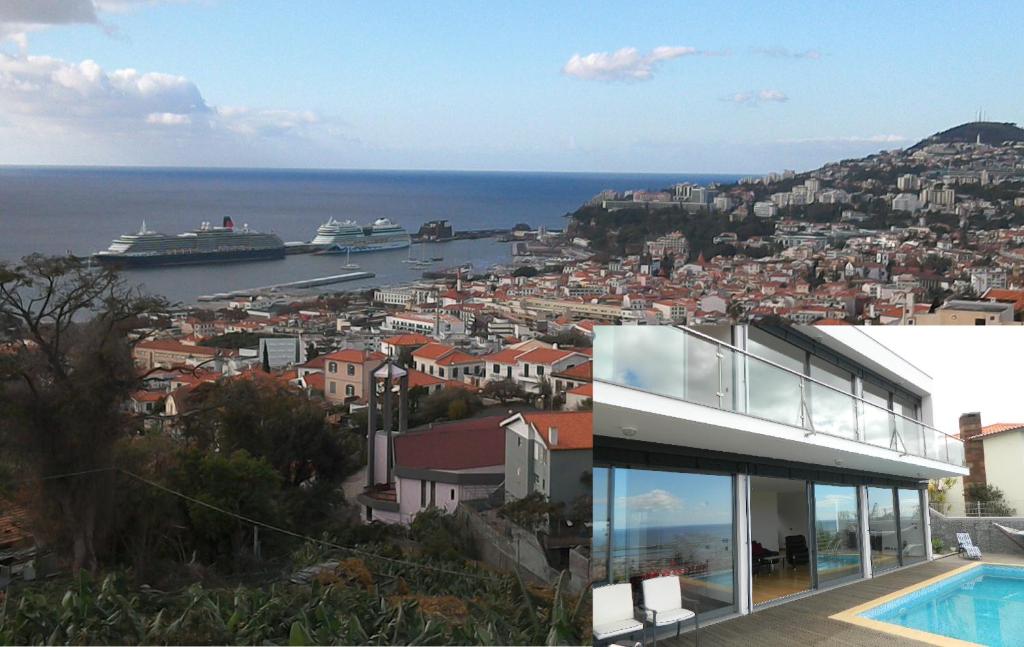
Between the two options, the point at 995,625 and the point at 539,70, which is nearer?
the point at 995,625

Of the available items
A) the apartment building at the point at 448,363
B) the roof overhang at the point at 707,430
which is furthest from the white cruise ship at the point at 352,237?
the roof overhang at the point at 707,430

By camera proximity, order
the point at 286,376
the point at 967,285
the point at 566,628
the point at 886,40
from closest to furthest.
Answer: the point at 566,628
the point at 286,376
the point at 886,40
the point at 967,285

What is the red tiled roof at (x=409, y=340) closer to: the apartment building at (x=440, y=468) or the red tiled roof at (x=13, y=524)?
the apartment building at (x=440, y=468)

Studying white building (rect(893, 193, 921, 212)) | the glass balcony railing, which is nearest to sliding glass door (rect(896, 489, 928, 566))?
the glass balcony railing

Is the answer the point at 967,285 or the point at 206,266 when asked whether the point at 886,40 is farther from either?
the point at 206,266

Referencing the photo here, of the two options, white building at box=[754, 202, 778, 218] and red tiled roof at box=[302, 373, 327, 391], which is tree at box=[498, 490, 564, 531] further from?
white building at box=[754, 202, 778, 218]

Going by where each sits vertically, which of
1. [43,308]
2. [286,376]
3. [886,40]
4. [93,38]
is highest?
[886,40]

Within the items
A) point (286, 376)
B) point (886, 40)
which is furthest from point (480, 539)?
point (886, 40)
